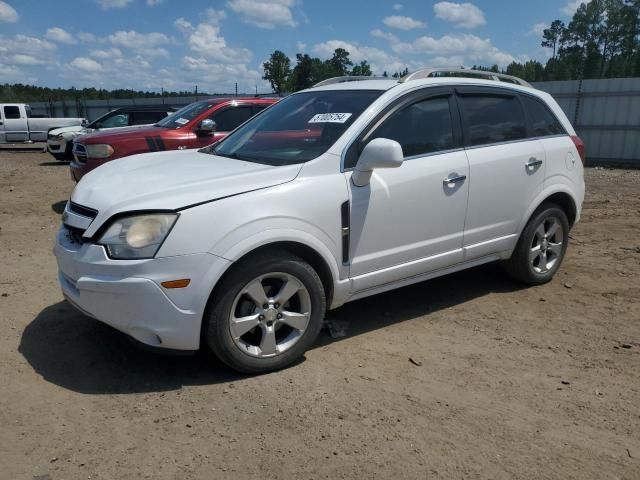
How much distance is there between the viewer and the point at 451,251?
168 inches

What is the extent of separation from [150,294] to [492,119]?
3.07 m

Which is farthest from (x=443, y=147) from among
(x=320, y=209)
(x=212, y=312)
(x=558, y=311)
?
(x=212, y=312)

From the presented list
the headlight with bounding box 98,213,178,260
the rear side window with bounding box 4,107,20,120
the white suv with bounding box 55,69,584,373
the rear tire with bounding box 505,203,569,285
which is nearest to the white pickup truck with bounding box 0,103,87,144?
the rear side window with bounding box 4,107,20,120

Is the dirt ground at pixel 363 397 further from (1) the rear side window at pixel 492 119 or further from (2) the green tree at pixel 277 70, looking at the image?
(2) the green tree at pixel 277 70

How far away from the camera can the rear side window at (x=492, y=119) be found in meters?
4.39

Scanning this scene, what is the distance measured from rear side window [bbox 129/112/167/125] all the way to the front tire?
1181cm

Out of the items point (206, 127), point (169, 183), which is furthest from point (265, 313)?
point (206, 127)

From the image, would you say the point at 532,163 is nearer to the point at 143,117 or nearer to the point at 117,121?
the point at 143,117

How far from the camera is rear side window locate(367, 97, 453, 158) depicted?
12.9ft

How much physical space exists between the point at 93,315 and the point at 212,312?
0.69m

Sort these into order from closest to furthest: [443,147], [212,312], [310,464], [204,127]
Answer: [310,464], [212,312], [443,147], [204,127]

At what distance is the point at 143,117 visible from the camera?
14.2m

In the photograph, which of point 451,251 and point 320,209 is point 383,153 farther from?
point 451,251

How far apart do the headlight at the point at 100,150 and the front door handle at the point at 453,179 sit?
5.20 metres
